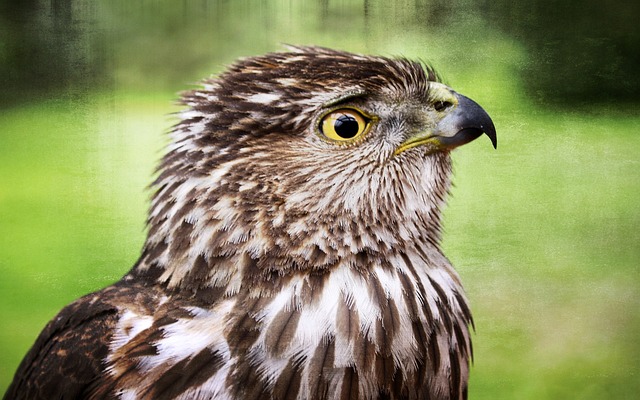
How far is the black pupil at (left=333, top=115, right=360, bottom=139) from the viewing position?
5.65ft

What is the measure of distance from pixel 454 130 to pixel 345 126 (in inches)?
11.0

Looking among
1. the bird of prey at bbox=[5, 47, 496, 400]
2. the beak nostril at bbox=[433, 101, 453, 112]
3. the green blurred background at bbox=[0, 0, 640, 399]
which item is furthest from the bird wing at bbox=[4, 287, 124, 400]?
the beak nostril at bbox=[433, 101, 453, 112]

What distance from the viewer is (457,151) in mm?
2482

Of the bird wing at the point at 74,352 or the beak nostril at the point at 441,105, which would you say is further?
the beak nostril at the point at 441,105

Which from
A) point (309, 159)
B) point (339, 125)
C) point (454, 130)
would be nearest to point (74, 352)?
point (309, 159)

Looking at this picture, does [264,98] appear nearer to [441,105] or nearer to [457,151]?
[441,105]

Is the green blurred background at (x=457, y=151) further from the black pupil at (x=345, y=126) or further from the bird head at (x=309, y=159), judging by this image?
the black pupil at (x=345, y=126)

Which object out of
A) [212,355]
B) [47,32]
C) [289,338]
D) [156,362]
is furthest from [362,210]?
[47,32]

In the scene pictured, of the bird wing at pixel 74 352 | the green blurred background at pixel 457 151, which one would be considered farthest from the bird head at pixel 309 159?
the green blurred background at pixel 457 151

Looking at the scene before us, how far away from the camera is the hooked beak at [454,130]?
1764mm

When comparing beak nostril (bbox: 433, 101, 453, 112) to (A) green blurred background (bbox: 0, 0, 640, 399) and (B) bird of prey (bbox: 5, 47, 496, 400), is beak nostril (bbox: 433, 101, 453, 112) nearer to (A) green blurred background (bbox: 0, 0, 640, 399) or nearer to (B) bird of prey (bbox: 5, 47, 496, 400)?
(B) bird of prey (bbox: 5, 47, 496, 400)

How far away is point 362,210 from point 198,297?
0.45 meters

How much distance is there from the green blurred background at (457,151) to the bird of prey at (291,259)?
2.40ft

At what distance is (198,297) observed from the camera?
1.71 metres
